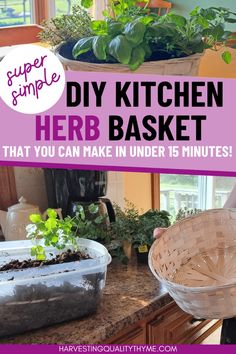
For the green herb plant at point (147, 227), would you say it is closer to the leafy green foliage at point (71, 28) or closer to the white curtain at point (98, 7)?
the leafy green foliage at point (71, 28)

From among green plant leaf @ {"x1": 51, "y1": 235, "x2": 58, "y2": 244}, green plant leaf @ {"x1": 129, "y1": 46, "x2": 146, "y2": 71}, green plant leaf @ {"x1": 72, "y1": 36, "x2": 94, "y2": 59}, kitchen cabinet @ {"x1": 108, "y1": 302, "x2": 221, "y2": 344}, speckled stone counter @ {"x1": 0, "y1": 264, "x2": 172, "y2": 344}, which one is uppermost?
green plant leaf @ {"x1": 72, "y1": 36, "x2": 94, "y2": 59}

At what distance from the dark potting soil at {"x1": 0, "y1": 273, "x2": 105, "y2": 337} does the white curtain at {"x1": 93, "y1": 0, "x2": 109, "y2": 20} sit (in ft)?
3.83

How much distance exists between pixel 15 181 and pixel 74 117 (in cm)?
46

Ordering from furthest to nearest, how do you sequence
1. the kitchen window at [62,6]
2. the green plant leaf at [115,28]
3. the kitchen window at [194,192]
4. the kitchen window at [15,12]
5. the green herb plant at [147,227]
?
the kitchen window at [194,192]
the kitchen window at [62,6]
the kitchen window at [15,12]
the green herb plant at [147,227]
the green plant leaf at [115,28]

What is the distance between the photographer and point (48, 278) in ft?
3.67

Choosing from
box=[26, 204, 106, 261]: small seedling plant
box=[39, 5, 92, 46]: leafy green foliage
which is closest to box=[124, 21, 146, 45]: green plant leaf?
box=[39, 5, 92, 46]: leafy green foliage

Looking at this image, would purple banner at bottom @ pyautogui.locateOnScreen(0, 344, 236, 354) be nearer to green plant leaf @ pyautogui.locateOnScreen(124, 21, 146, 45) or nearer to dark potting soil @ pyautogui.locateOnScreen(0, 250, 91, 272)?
dark potting soil @ pyautogui.locateOnScreen(0, 250, 91, 272)

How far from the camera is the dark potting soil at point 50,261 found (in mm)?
1187

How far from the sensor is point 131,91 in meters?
1.26

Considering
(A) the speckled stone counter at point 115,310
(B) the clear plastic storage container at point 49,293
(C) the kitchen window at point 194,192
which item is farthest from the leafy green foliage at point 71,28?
(C) the kitchen window at point 194,192

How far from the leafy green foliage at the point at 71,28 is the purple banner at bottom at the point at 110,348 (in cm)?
Result: 70

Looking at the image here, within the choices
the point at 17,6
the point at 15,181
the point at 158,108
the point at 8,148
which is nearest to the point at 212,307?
the point at 158,108

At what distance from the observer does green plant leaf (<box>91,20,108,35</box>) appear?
119 centimetres

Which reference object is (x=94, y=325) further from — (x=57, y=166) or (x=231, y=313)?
(x=57, y=166)
